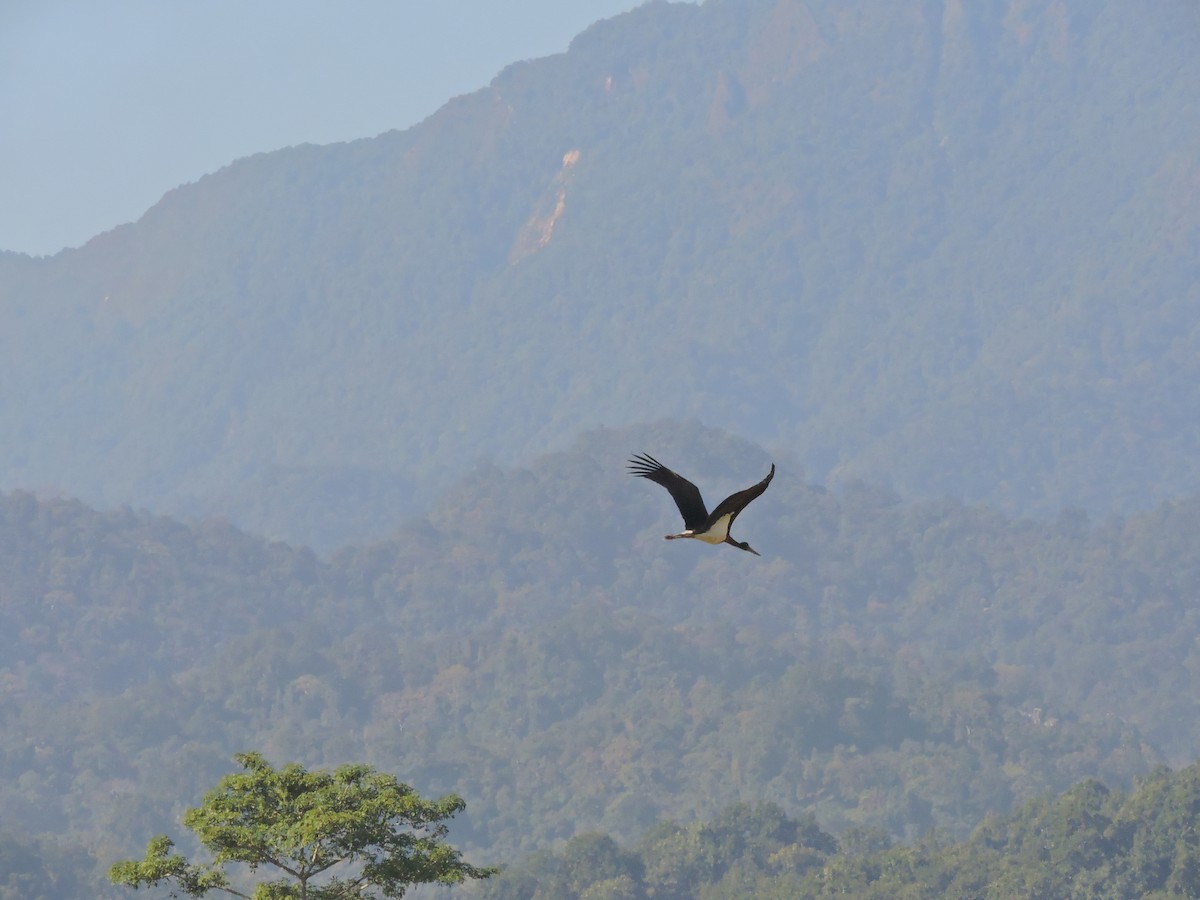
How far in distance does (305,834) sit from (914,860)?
6996 cm

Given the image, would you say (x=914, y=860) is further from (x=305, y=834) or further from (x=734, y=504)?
(x=734, y=504)

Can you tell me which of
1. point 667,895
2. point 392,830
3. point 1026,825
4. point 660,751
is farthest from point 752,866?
point 392,830

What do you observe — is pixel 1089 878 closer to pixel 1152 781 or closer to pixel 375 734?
pixel 1152 781

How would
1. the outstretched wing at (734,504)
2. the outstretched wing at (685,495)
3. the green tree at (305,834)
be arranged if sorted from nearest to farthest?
the outstretched wing at (734,504) < the outstretched wing at (685,495) < the green tree at (305,834)

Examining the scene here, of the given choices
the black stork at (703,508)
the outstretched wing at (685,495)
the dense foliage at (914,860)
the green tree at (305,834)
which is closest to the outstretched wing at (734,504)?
the black stork at (703,508)

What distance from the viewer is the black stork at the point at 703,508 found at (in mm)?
18953

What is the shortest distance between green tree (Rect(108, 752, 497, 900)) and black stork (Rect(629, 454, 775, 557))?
55.1ft

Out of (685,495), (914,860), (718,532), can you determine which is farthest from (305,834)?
(914,860)

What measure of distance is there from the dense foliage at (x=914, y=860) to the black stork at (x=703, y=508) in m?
77.3

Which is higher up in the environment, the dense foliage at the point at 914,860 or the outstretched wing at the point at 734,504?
the dense foliage at the point at 914,860

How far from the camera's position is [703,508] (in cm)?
1927

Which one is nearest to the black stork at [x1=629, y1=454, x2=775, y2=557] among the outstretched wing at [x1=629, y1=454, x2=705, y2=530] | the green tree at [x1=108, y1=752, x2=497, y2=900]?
the outstretched wing at [x1=629, y1=454, x2=705, y2=530]

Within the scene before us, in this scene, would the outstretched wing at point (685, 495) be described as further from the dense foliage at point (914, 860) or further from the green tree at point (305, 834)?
the dense foliage at point (914, 860)

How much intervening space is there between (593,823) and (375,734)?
111ft
